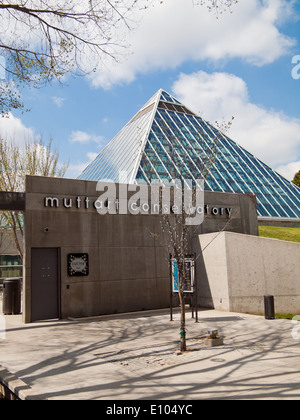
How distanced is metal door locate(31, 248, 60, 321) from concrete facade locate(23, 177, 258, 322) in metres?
0.19

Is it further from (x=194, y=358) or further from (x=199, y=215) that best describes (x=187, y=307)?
(x=194, y=358)

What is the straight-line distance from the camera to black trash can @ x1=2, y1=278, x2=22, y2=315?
50.9 feet

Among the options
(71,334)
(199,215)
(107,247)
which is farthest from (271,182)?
(71,334)

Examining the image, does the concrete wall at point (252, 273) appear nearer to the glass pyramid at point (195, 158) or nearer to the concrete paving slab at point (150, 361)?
the concrete paving slab at point (150, 361)

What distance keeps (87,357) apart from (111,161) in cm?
2686

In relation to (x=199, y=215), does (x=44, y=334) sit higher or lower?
lower

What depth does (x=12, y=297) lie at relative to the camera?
623 inches

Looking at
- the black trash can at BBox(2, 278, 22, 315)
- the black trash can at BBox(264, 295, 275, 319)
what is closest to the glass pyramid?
the black trash can at BBox(2, 278, 22, 315)

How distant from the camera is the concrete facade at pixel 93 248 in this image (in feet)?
46.4

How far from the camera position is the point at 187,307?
55.5ft

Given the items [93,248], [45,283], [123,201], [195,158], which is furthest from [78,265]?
[195,158]

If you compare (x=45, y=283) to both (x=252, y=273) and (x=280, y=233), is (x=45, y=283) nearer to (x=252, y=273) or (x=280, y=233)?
(x=252, y=273)

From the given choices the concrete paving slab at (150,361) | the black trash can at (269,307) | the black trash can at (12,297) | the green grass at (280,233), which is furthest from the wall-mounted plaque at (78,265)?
the green grass at (280,233)

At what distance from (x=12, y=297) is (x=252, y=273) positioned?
33.8 feet
